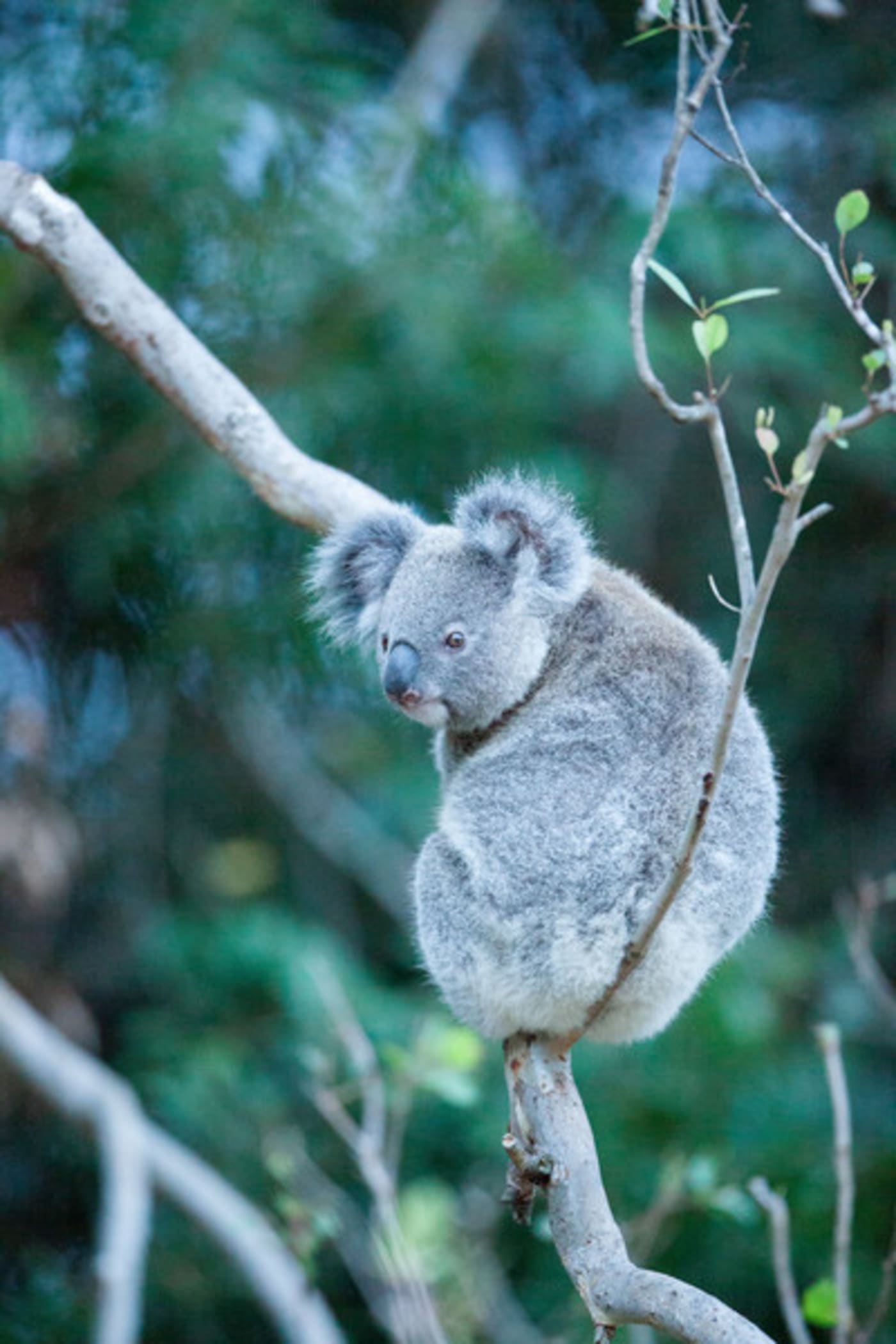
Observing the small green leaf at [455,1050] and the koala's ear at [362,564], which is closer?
the koala's ear at [362,564]

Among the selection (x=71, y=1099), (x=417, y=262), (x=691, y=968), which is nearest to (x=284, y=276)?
(x=417, y=262)

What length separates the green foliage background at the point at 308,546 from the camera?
5.20 meters

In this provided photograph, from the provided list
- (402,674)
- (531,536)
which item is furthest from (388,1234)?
(531,536)

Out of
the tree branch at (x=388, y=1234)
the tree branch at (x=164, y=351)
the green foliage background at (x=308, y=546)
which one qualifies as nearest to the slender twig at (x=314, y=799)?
the green foliage background at (x=308, y=546)

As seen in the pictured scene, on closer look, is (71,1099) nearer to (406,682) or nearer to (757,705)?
(406,682)

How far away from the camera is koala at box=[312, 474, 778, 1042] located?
2.47 m

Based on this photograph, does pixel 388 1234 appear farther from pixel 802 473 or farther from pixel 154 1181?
pixel 802 473

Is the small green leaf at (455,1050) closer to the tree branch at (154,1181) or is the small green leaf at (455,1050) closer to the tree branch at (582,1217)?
the tree branch at (582,1217)

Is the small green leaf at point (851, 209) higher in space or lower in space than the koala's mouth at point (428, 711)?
higher

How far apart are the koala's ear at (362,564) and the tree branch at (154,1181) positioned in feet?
5.55

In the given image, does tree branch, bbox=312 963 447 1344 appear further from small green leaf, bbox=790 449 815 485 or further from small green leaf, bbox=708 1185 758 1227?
small green leaf, bbox=790 449 815 485

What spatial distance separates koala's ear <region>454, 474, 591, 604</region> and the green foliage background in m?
2.29

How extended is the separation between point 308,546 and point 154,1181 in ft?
7.62

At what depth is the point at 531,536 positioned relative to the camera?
9.27ft
